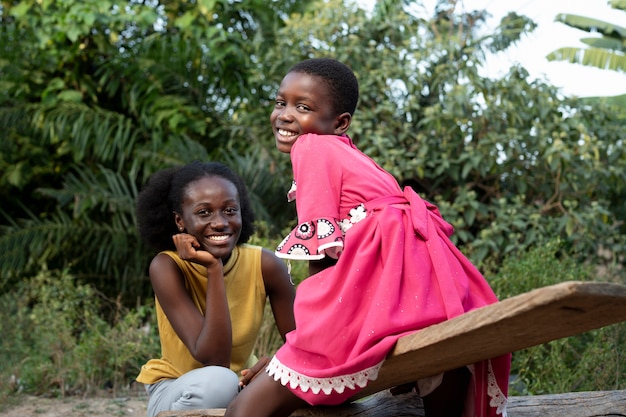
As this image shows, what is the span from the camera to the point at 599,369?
4246 millimetres

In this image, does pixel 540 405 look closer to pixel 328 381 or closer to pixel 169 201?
pixel 328 381

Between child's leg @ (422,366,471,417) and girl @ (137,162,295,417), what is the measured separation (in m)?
0.74

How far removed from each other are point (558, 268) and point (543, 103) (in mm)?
1805

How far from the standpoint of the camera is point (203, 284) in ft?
10.3

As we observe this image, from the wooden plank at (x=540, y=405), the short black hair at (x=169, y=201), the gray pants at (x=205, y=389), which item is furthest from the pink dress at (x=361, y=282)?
the short black hair at (x=169, y=201)

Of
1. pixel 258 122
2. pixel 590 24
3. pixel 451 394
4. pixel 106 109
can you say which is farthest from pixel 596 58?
pixel 451 394

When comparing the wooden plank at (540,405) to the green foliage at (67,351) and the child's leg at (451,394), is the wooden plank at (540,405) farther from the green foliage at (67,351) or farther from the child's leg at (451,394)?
the green foliage at (67,351)

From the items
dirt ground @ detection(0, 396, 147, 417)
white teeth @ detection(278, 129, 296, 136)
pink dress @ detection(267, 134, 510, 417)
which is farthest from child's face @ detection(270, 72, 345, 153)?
dirt ground @ detection(0, 396, 147, 417)

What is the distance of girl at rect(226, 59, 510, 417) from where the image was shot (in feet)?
7.10

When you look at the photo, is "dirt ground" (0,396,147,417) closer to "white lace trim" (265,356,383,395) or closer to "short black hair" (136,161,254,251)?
"short black hair" (136,161,254,251)

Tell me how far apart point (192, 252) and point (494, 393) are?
118 centimetres

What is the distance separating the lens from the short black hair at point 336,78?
256 cm

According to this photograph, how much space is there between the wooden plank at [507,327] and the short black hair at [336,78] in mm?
847

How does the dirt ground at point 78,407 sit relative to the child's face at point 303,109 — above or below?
below
